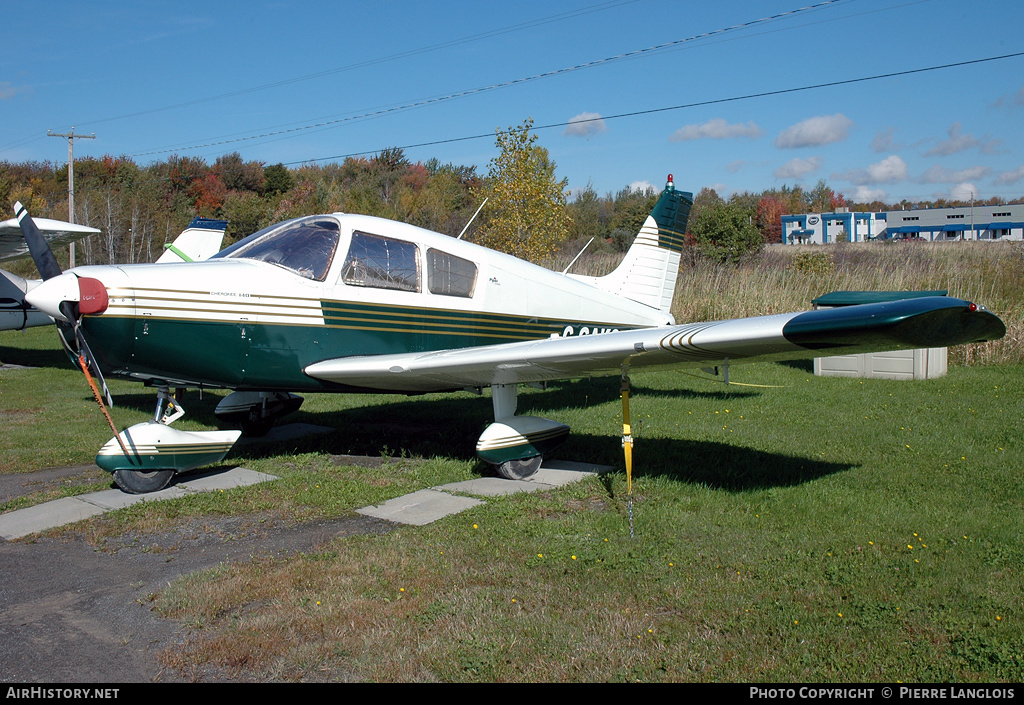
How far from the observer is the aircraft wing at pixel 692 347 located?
4.10 meters

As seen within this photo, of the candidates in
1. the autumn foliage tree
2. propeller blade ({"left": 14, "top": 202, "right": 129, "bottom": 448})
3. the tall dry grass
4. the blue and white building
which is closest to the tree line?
the autumn foliage tree

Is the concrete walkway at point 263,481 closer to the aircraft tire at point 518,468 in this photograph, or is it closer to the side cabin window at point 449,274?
the aircraft tire at point 518,468

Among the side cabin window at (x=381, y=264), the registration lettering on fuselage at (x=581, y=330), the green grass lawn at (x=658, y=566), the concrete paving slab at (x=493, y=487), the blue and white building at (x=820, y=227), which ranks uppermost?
the blue and white building at (x=820, y=227)

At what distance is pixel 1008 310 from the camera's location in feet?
42.2

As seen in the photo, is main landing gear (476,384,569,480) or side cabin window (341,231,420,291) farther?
side cabin window (341,231,420,291)

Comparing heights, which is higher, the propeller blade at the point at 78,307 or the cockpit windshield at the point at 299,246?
the cockpit windshield at the point at 299,246

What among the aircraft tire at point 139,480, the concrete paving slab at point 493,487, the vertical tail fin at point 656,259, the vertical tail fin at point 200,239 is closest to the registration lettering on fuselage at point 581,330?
the vertical tail fin at point 656,259

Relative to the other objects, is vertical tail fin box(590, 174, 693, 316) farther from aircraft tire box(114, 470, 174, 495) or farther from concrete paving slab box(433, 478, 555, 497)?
aircraft tire box(114, 470, 174, 495)

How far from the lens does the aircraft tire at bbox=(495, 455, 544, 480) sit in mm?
6480

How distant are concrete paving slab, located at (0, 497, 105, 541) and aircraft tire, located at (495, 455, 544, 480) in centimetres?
322

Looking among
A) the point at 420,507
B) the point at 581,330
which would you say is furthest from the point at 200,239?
the point at 420,507

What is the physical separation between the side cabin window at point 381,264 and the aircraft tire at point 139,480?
229 cm

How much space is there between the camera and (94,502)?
590cm

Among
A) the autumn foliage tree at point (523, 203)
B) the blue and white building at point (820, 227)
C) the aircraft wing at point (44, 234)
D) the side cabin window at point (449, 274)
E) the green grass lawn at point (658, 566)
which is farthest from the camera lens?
the blue and white building at point (820, 227)
